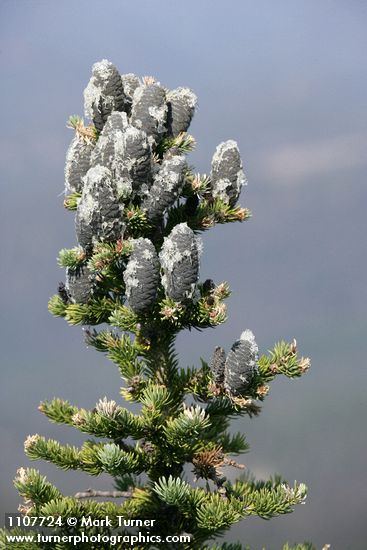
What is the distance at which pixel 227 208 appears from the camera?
5.36m

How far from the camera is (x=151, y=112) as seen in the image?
5141 millimetres

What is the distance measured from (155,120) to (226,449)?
223 cm

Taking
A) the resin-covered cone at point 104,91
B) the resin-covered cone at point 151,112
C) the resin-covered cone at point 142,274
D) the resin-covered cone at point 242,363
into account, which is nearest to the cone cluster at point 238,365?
the resin-covered cone at point 242,363

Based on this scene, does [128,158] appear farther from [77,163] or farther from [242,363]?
[242,363]

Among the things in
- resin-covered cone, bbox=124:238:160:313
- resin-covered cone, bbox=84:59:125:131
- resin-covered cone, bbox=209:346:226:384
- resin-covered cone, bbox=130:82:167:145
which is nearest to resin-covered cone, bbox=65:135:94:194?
resin-covered cone, bbox=84:59:125:131

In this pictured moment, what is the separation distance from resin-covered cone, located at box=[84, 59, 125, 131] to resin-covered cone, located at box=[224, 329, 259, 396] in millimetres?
1712

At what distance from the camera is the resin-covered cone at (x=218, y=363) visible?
5.05m

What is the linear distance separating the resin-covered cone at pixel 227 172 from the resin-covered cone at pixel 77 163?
2.70ft

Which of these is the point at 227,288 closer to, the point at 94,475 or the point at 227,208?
the point at 227,208

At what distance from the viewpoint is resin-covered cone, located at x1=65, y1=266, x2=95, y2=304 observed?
516cm

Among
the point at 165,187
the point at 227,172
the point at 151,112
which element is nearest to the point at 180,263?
the point at 165,187

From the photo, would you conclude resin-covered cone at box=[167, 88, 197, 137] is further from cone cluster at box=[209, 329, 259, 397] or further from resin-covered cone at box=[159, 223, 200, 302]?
cone cluster at box=[209, 329, 259, 397]

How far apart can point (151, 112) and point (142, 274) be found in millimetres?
1113

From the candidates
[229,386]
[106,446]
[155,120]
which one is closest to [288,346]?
[229,386]
